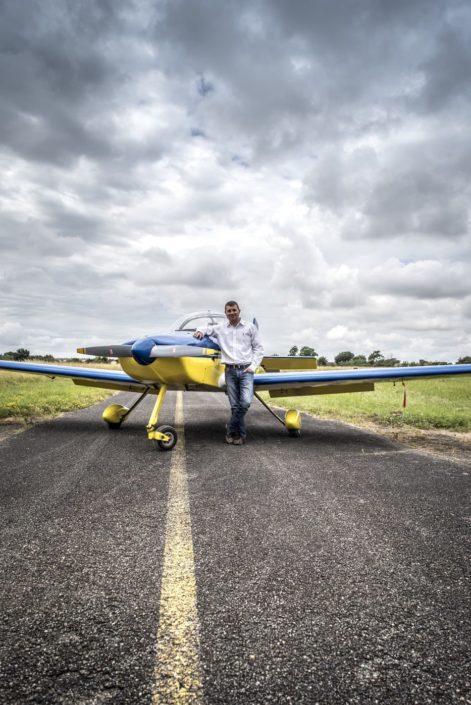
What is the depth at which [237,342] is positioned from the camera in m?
6.02

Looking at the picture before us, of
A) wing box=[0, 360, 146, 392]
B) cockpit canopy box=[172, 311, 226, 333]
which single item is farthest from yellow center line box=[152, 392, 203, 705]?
A: wing box=[0, 360, 146, 392]

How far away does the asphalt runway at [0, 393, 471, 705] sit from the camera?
121 cm

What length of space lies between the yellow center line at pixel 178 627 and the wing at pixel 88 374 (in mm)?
4860

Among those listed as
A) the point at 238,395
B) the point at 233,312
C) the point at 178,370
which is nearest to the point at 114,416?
the point at 178,370

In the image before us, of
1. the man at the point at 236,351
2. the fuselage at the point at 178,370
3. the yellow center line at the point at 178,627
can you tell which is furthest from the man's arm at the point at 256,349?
the yellow center line at the point at 178,627

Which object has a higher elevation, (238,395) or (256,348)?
(256,348)

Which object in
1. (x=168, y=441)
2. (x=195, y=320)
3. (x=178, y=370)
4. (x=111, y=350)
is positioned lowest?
(x=168, y=441)

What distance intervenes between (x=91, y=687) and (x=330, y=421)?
8355 mm

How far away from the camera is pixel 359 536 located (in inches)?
94.1

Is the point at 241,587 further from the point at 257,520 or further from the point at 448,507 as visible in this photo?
the point at 448,507

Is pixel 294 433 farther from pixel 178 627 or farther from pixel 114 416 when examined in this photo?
pixel 178 627

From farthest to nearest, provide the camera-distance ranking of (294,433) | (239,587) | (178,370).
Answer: (294,433)
(178,370)
(239,587)

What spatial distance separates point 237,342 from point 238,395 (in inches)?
34.1

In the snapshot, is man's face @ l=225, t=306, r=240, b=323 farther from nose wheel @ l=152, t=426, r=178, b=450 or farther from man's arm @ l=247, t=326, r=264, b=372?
nose wheel @ l=152, t=426, r=178, b=450
